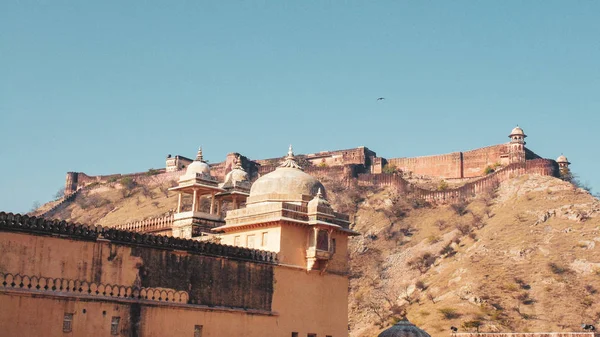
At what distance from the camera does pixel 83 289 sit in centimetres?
1805

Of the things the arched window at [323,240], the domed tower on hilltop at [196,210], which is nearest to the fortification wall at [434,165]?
the domed tower on hilltop at [196,210]

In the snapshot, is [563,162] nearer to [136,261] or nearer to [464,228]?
[464,228]

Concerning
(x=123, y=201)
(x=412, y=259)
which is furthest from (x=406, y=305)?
(x=123, y=201)

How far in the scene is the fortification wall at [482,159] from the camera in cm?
6198

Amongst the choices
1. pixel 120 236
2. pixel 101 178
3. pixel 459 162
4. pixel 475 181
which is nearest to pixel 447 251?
pixel 475 181

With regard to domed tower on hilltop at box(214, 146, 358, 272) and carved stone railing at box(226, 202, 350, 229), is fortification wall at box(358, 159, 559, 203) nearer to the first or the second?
domed tower on hilltop at box(214, 146, 358, 272)

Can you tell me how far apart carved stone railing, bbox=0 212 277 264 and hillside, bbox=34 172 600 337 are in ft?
53.7

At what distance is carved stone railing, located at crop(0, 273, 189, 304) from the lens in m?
17.0

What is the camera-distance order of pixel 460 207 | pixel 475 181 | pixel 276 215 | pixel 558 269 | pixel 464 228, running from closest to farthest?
pixel 276 215, pixel 558 269, pixel 464 228, pixel 460 207, pixel 475 181

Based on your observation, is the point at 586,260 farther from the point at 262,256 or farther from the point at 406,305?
the point at 262,256

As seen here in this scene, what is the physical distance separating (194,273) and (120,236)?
7.24 ft

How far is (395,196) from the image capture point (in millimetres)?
61750

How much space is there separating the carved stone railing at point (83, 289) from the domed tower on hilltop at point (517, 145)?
4461cm

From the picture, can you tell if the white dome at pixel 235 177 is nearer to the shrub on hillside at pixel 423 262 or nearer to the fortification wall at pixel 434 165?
the shrub on hillside at pixel 423 262
